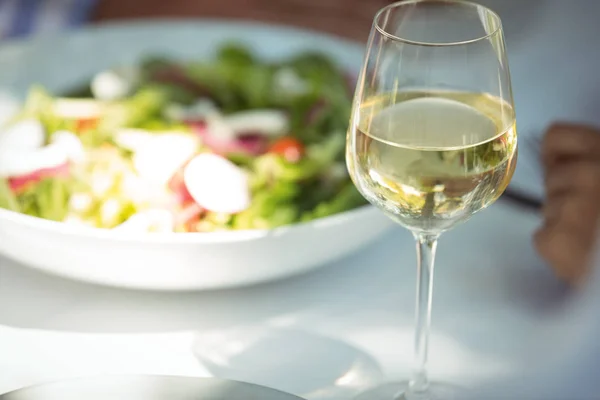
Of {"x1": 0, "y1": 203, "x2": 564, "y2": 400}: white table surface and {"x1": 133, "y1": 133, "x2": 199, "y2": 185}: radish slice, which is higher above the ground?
{"x1": 133, "y1": 133, "x2": 199, "y2": 185}: radish slice

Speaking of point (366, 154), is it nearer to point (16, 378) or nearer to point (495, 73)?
point (495, 73)

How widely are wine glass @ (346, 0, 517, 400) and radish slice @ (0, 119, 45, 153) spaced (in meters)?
0.48

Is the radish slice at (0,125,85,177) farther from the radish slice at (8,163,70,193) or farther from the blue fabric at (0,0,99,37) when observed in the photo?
the blue fabric at (0,0,99,37)

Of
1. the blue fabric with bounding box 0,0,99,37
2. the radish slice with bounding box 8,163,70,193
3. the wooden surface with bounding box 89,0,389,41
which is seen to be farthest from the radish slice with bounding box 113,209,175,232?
the blue fabric with bounding box 0,0,99,37

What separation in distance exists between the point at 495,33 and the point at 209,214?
392mm

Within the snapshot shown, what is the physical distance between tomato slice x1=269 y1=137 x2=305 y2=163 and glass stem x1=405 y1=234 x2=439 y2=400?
0.34 meters

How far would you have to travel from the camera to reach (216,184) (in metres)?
0.92

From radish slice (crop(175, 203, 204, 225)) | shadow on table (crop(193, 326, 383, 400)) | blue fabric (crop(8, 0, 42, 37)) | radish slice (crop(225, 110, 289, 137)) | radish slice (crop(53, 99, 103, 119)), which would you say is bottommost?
shadow on table (crop(193, 326, 383, 400))

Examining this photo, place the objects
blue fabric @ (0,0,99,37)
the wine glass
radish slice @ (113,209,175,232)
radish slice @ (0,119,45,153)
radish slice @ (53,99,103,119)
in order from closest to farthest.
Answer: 1. the wine glass
2. radish slice @ (113,209,175,232)
3. radish slice @ (0,119,45,153)
4. radish slice @ (53,99,103,119)
5. blue fabric @ (0,0,99,37)

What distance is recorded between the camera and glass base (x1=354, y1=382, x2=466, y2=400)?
2.50 feet

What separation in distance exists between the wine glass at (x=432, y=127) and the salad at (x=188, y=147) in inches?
10.1

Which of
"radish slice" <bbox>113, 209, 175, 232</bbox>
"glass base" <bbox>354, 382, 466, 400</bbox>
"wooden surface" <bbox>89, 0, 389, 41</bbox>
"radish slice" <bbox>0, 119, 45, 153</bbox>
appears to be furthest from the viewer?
"wooden surface" <bbox>89, 0, 389, 41</bbox>

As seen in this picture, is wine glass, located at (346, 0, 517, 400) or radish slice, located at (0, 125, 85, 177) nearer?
wine glass, located at (346, 0, 517, 400)

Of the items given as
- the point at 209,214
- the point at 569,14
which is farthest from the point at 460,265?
the point at 569,14
